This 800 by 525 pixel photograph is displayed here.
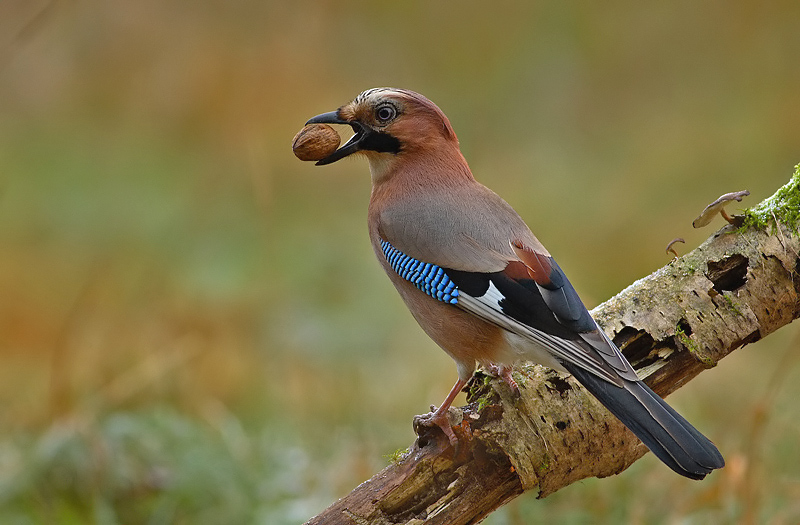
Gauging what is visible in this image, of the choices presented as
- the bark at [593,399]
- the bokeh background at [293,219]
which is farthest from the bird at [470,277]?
the bokeh background at [293,219]

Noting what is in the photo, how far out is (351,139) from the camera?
3674 mm

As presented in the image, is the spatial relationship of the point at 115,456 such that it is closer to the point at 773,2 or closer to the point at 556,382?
the point at 556,382

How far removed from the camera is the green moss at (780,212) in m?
3.14

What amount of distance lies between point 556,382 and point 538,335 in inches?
11.2

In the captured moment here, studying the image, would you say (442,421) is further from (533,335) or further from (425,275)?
(425,275)

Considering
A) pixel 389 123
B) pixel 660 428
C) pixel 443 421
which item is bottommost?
pixel 660 428

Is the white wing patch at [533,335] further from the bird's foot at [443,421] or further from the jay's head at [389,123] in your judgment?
the jay's head at [389,123]

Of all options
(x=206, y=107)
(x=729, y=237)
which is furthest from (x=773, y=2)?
(x=729, y=237)

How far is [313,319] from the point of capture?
6512 millimetres

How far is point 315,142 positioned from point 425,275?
78 centimetres

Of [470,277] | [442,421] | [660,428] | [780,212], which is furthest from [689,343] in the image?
[442,421]

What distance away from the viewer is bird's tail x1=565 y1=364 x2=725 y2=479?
257cm

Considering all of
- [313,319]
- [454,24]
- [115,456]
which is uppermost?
[454,24]

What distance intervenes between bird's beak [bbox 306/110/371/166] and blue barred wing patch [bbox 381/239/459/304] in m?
0.47
